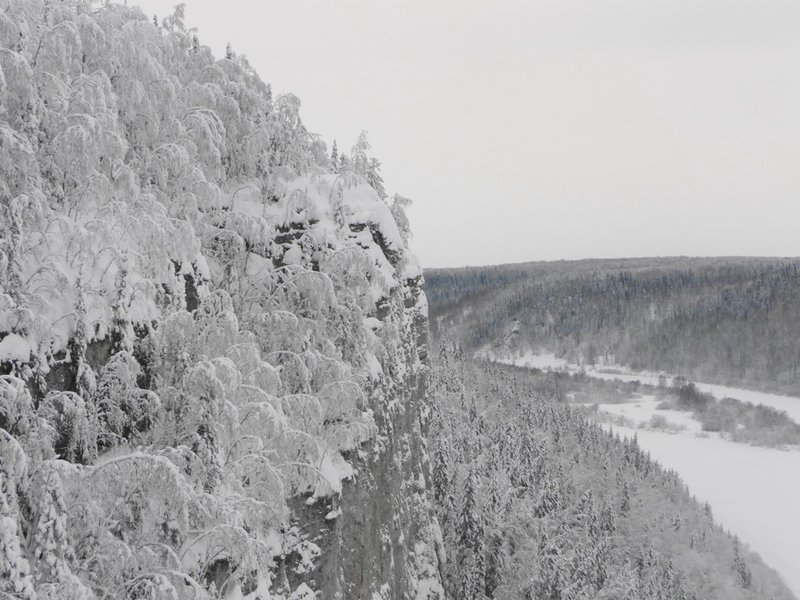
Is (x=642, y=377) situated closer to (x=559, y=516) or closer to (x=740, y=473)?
(x=740, y=473)

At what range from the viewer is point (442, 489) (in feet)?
107

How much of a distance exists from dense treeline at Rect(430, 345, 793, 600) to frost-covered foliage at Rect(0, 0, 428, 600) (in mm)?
13959

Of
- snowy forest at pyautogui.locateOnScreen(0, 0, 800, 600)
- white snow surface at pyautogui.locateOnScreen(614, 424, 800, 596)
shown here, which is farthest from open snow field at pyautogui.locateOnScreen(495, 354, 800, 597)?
snowy forest at pyautogui.locateOnScreen(0, 0, 800, 600)

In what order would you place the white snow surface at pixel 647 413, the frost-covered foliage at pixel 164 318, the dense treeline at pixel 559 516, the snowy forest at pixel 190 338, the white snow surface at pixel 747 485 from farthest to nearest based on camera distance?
the white snow surface at pixel 647 413
the white snow surface at pixel 747 485
the dense treeline at pixel 559 516
the snowy forest at pixel 190 338
the frost-covered foliage at pixel 164 318

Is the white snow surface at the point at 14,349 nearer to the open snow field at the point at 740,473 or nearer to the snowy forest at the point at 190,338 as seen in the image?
the snowy forest at the point at 190,338

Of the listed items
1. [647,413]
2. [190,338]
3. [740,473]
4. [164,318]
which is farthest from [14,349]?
[647,413]

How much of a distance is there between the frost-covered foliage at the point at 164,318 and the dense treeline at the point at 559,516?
14.0 metres

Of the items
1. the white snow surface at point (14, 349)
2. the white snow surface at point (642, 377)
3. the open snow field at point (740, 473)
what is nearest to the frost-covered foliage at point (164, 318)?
the white snow surface at point (14, 349)

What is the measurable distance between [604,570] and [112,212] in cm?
4314

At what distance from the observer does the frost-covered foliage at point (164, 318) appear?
705 cm

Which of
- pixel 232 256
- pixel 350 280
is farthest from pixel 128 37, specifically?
pixel 350 280

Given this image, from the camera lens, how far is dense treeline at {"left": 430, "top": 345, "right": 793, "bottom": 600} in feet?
106

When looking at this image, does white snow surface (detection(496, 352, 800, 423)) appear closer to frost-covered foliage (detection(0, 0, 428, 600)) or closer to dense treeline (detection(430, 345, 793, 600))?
dense treeline (detection(430, 345, 793, 600))

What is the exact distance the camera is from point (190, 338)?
9711mm
